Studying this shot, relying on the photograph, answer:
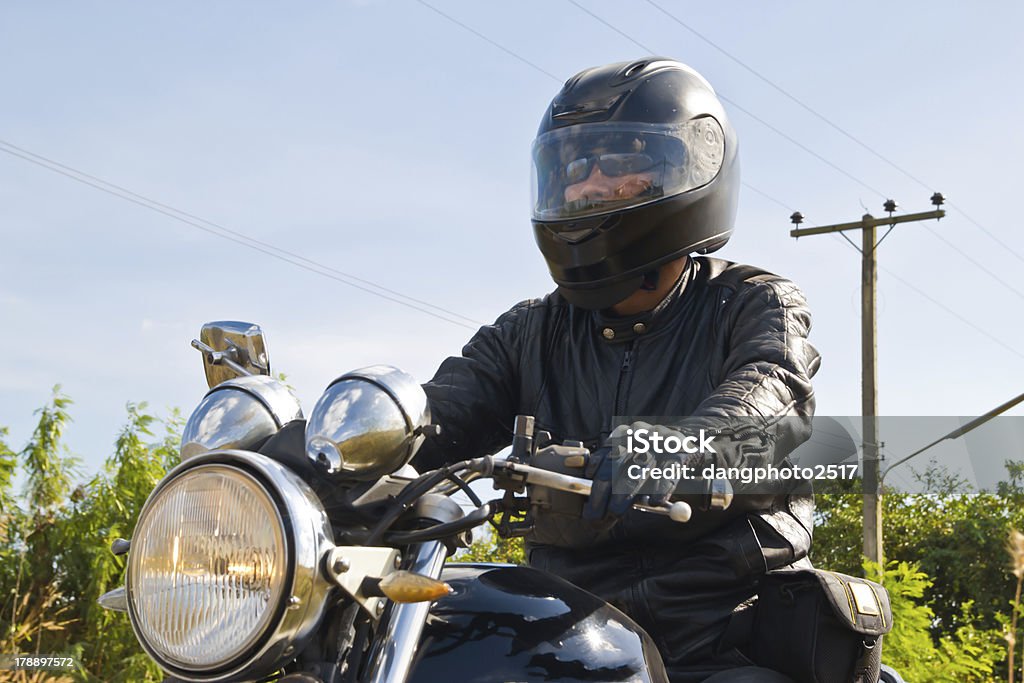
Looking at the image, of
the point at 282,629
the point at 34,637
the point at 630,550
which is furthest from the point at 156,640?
the point at 34,637

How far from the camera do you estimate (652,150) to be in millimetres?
2574

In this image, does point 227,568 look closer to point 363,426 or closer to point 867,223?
point 363,426

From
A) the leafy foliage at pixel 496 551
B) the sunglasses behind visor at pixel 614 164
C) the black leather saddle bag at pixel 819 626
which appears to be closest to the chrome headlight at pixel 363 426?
the black leather saddle bag at pixel 819 626

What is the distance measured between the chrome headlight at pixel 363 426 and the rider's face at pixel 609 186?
114cm

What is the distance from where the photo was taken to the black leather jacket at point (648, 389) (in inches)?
90.7

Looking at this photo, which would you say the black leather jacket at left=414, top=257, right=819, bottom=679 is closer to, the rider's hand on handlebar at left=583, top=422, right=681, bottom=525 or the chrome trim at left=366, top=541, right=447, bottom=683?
the rider's hand on handlebar at left=583, top=422, right=681, bottom=525

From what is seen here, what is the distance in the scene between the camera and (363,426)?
1.49 metres

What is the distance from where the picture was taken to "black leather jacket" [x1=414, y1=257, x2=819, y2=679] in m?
2.30

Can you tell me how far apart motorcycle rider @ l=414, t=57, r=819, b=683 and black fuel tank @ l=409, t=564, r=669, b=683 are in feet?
1.78

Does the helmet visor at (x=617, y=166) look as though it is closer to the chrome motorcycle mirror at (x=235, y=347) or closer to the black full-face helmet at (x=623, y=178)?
the black full-face helmet at (x=623, y=178)

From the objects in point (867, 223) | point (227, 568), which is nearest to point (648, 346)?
point (227, 568)

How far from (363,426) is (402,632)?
0.27m

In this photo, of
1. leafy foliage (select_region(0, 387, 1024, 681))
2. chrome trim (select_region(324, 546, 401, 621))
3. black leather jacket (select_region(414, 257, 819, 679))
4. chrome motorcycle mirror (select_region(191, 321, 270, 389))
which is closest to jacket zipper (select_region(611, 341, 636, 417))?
black leather jacket (select_region(414, 257, 819, 679))

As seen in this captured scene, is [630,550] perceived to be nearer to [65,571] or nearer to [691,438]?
[691,438]
